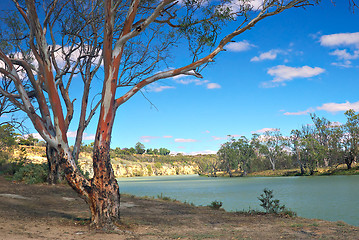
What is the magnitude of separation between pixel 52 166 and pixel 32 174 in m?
1.65

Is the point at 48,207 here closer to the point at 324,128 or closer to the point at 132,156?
the point at 324,128

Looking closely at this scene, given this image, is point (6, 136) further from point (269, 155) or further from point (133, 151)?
point (133, 151)

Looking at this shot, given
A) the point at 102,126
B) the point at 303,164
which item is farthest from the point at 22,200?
the point at 303,164

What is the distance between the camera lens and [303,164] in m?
60.8

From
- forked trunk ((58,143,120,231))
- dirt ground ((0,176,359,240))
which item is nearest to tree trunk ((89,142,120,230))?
forked trunk ((58,143,120,231))

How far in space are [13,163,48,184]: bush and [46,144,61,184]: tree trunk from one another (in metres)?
0.64

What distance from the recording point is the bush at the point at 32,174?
16.3 meters

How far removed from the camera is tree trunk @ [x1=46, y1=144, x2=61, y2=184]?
16.0 m

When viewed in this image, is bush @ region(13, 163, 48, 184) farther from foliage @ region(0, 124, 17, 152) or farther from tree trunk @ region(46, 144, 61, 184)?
foliage @ region(0, 124, 17, 152)

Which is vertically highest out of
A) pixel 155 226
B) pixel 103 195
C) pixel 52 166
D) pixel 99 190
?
pixel 52 166

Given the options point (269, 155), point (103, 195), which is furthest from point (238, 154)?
point (103, 195)

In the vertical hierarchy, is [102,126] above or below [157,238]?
above

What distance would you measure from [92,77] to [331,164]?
57.4 metres

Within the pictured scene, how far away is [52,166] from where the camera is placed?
53.3ft
